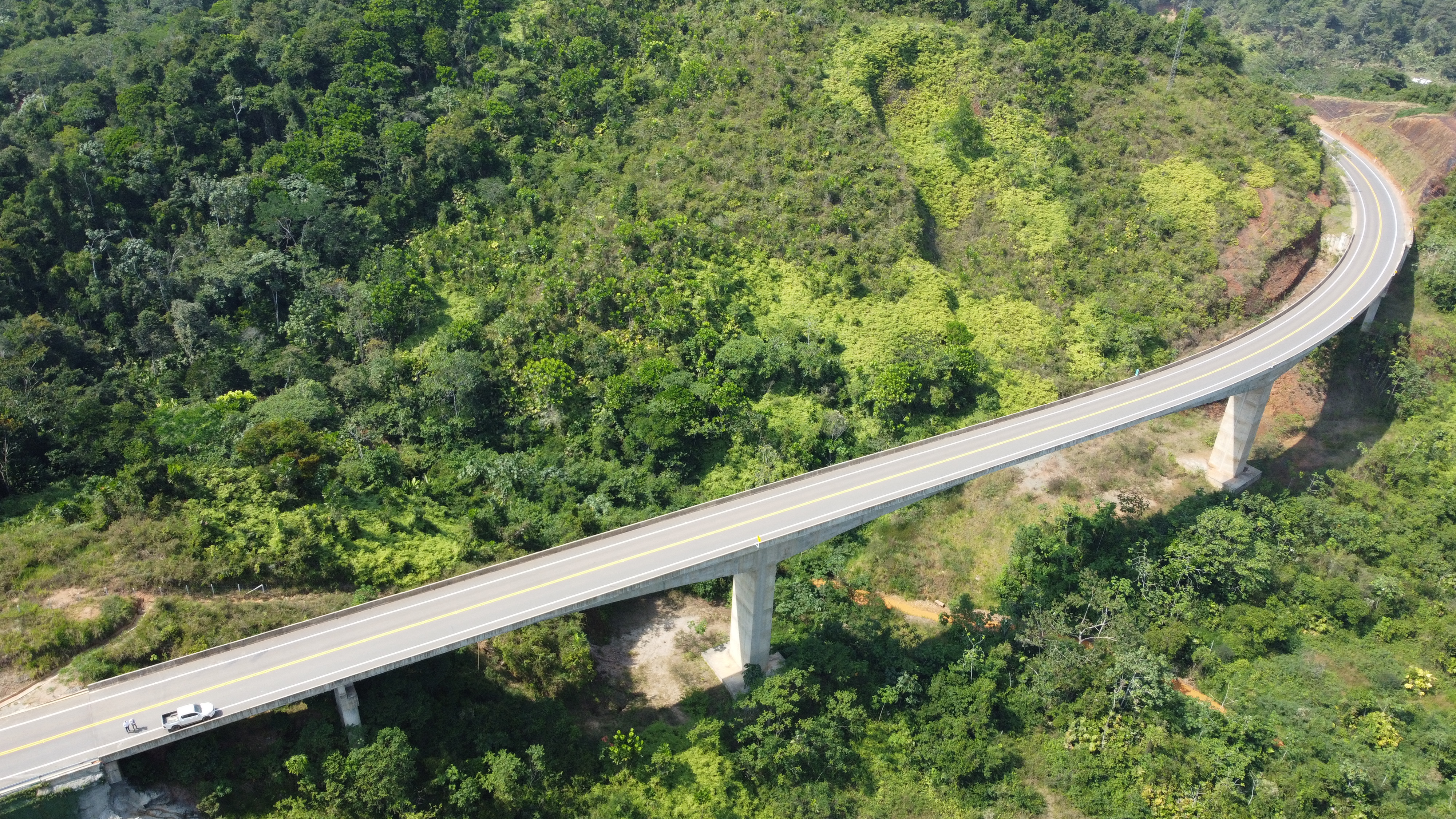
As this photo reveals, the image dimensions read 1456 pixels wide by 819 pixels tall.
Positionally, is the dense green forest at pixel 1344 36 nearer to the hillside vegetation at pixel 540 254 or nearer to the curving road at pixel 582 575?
the hillside vegetation at pixel 540 254

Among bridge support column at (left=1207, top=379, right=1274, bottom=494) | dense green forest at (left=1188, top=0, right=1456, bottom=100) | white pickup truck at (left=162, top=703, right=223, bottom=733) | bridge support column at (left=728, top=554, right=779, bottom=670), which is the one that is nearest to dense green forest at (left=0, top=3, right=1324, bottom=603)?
bridge support column at (left=1207, top=379, right=1274, bottom=494)

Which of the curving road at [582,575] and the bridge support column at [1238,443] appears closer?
the curving road at [582,575]

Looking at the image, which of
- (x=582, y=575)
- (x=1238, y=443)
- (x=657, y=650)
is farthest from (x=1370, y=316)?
(x=582, y=575)

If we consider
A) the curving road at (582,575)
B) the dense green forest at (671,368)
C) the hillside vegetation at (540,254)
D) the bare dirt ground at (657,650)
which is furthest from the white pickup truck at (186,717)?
the bare dirt ground at (657,650)

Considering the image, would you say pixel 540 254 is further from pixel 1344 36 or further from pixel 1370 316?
pixel 1344 36

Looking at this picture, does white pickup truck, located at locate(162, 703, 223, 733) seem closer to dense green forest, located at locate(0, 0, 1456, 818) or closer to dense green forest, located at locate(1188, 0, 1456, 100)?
dense green forest, located at locate(0, 0, 1456, 818)

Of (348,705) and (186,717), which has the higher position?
(186,717)
